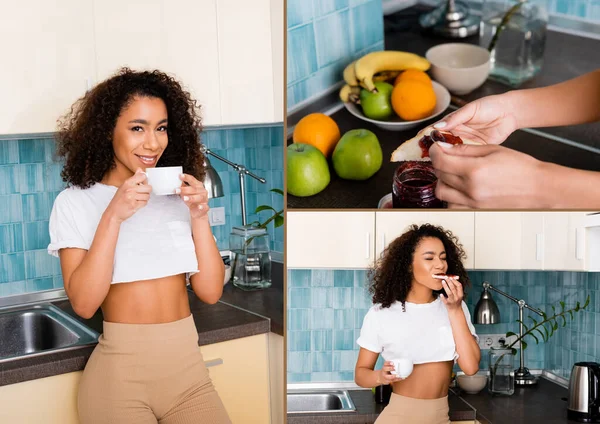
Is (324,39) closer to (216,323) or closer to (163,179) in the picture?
(163,179)

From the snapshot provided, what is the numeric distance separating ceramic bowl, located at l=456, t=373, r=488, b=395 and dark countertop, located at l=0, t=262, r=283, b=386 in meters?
0.54

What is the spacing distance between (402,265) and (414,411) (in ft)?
0.95

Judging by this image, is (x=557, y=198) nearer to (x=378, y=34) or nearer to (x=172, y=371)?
(x=378, y=34)

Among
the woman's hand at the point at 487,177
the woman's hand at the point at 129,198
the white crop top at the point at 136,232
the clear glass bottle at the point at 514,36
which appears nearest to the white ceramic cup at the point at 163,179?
the woman's hand at the point at 129,198

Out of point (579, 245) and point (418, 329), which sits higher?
point (579, 245)

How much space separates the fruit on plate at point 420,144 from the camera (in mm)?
1243

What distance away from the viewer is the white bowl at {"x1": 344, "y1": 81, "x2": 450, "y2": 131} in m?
1.22

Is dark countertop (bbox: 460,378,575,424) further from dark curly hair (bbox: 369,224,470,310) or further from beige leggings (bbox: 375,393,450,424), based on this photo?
dark curly hair (bbox: 369,224,470,310)

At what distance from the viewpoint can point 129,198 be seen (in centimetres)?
141

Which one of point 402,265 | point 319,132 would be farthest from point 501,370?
point 319,132

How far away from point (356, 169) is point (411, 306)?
332 millimetres

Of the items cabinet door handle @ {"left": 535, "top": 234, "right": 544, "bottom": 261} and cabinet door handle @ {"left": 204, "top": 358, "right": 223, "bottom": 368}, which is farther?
cabinet door handle @ {"left": 204, "top": 358, "right": 223, "bottom": 368}

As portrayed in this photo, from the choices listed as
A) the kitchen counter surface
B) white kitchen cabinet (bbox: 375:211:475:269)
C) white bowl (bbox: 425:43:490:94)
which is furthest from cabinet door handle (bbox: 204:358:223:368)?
white bowl (bbox: 425:43:490:94)

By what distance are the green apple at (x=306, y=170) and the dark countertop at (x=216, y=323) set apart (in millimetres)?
588
